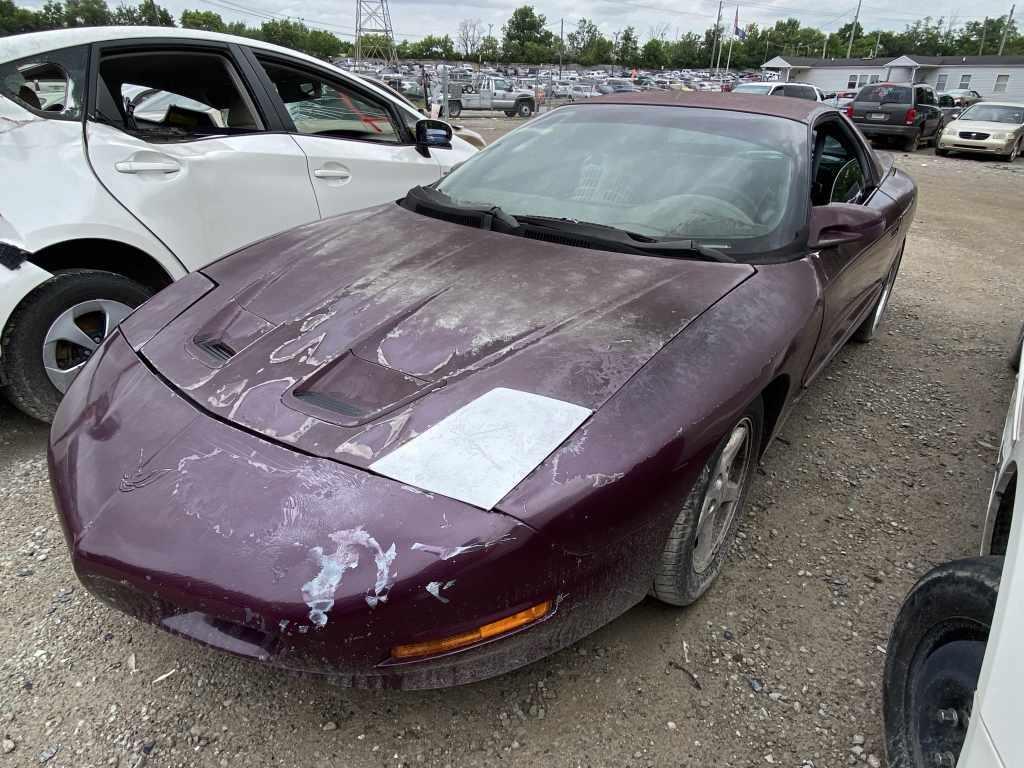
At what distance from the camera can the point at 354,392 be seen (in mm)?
1643

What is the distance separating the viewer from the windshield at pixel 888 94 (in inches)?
651

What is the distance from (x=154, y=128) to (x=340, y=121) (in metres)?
1.11

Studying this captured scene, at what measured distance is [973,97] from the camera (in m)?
29.1

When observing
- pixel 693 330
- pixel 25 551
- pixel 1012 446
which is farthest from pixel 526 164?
pixel 25 551

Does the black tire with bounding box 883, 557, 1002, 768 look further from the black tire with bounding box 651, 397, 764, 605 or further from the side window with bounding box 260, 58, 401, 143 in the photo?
the side window with bounding box 260, 58, 401, 143

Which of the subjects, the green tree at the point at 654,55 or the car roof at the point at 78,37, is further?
the green tree at the point at 654,55

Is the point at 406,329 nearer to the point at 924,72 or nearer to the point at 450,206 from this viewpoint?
the point at 450,206

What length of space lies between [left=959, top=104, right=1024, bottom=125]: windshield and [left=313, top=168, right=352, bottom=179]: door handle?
A: 687 inches

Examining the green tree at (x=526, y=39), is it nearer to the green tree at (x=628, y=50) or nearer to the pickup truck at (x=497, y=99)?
the green tree at (x=628, y=50)

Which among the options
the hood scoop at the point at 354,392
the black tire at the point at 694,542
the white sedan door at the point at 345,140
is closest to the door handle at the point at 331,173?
the white sedan door at the point at 345,140

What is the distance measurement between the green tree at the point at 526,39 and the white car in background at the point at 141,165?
99463 millimetres

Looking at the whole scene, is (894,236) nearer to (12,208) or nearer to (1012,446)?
(1012,446)

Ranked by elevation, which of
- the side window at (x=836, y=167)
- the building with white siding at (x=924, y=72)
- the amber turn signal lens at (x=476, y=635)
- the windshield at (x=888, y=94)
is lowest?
the amber turn signal lens at (x=476, y=635)

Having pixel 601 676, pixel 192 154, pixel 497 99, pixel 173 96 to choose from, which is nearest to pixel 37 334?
pixel 192 154
